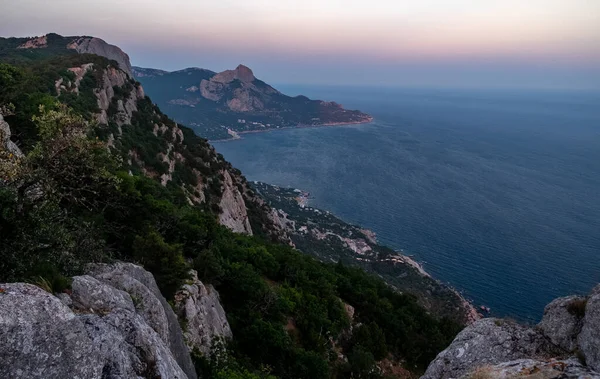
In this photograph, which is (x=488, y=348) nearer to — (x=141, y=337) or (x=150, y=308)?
(x=141, y=337)

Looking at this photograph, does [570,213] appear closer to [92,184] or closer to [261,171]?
[261,171]

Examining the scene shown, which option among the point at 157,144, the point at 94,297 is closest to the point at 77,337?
the point at 94,297

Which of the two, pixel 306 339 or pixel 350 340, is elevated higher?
pixel 306 339

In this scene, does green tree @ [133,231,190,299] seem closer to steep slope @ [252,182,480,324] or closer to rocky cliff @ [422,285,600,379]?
rocky cliff @ [422,285,600,379]

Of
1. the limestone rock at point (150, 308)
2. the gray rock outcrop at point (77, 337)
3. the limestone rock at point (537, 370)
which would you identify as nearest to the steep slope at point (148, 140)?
the limestone rock at point (150, 308)

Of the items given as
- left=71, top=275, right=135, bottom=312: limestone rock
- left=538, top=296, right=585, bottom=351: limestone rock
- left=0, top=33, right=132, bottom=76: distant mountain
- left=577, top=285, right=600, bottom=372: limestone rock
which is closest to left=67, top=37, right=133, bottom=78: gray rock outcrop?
left=0, top=33, right=132, bottom=76: distant mountain

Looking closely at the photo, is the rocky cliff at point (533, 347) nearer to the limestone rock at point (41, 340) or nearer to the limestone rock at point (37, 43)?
the limestone rock at point (41, 340)

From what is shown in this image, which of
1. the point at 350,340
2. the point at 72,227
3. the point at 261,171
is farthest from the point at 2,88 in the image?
the point at 261,171
